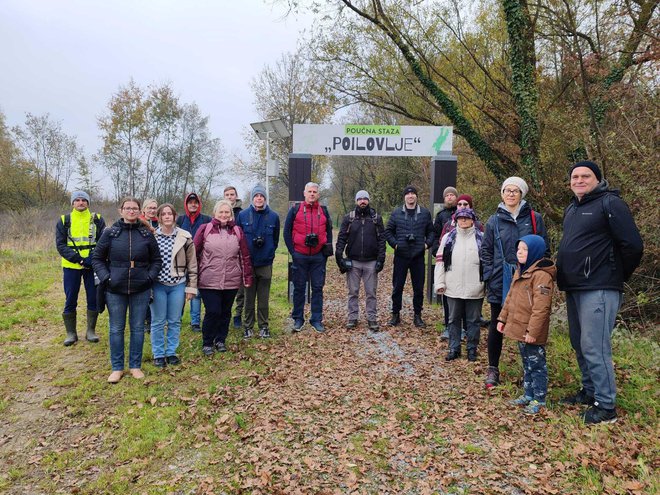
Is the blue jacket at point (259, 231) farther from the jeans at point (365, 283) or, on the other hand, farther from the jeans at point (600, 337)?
the jeans at point (600, 337)

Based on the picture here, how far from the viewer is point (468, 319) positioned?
5359 mm

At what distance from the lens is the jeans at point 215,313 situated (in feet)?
18.4

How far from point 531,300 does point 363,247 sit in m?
3.03

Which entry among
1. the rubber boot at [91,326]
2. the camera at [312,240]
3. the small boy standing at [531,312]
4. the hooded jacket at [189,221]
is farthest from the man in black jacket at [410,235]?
the rubber boot at [91,326]

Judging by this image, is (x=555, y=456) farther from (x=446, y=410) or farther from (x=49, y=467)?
(x=49, y=467)

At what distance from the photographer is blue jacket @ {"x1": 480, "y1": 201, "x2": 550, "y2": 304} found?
14.7 feet

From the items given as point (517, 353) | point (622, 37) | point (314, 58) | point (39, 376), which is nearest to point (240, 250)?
point (39, 376)

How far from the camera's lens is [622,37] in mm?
8805

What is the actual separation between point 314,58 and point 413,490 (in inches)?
535

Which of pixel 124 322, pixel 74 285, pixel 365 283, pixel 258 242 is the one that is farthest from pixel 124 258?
pixel 365 283

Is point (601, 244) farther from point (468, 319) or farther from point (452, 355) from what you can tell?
point (452, 355)

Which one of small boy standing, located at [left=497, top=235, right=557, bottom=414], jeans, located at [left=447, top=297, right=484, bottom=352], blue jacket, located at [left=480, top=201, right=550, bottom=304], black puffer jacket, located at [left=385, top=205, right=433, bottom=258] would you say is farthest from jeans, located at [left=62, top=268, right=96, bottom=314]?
small boy standing, located at [left=497, top=235, right=557, bottom=414]

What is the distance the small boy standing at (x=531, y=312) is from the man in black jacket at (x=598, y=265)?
21 centimetres

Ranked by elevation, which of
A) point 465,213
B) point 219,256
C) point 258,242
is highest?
point 465,213
